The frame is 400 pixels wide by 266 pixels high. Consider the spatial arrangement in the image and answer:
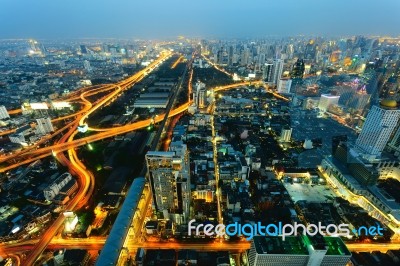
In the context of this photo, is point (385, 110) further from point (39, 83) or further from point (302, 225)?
point (39, 83)

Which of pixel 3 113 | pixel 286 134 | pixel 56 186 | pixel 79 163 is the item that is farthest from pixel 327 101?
pixel 3 113

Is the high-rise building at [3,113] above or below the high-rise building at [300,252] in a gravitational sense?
below

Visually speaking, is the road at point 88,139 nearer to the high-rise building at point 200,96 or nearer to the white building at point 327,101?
the high-rise building at point 200,96

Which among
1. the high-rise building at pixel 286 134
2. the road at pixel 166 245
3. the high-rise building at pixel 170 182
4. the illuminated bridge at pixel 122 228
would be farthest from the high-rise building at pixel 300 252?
the high-rise building at pixel 286 134

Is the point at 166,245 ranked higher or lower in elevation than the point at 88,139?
lower

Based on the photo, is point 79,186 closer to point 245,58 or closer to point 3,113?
point 3,113

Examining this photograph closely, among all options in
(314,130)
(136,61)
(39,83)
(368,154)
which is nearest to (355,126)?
(314,130)

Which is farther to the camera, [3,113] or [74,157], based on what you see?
[3,113]

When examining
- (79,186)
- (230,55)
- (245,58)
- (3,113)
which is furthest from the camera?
(230,55)
